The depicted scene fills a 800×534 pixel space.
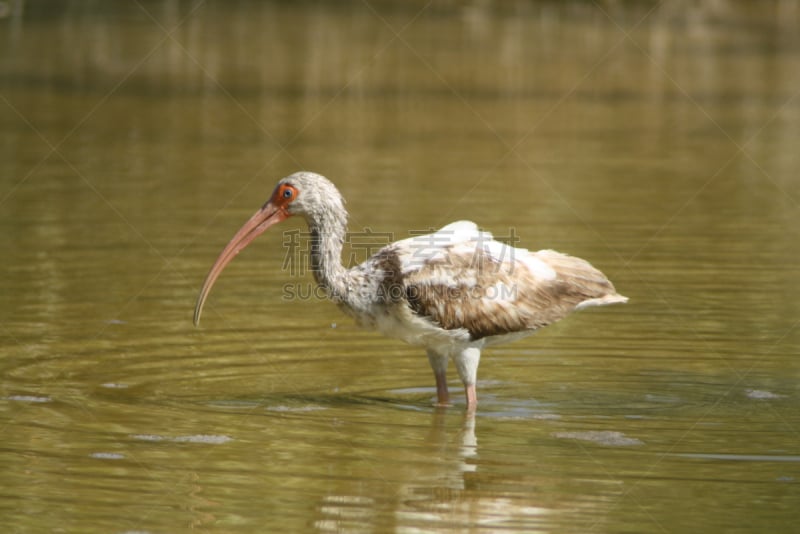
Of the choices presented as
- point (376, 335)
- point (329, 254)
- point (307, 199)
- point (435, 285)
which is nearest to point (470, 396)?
point (435, 285)

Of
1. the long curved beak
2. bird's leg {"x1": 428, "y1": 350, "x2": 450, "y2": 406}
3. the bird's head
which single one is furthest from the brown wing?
the long curved beak

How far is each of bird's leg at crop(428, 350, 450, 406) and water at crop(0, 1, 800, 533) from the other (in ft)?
0.53

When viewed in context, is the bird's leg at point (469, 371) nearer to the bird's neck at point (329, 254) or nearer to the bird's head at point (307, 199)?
the bird's neck at point (329, 254)

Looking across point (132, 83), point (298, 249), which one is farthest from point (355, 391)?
point (132, 83)

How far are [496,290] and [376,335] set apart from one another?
2.33 metres

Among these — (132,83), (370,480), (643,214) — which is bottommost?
(370,480)

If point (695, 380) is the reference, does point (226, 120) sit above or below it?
above

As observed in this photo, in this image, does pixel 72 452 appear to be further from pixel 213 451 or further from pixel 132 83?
pixel 132 83

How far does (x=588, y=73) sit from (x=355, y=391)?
20227mm

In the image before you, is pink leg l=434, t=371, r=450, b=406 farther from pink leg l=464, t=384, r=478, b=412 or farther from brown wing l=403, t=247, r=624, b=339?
brown wing l=403, t=247, r=624, b=339

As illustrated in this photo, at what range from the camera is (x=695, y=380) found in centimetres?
1037

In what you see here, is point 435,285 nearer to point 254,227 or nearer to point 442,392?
point 442,392

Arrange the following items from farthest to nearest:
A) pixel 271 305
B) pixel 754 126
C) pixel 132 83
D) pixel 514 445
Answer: pixel 132 83, pixel 754 126, pixel 271 305, pixel 514 445

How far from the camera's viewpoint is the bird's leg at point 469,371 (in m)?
9.64
